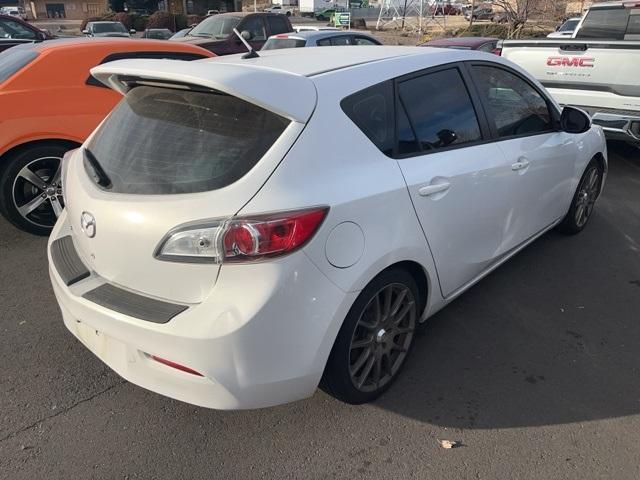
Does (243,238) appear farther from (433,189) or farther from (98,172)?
(433,189)

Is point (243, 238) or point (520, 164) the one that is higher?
point (243, 238)

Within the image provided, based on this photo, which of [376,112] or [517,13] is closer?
[376,112]

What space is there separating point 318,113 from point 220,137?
416mm

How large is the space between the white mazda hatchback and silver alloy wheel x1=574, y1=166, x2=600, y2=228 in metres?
2.01

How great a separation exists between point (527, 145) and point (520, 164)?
8.4 inches

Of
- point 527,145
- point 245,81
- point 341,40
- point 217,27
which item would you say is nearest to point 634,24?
point 341,40

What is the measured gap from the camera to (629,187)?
613 cm

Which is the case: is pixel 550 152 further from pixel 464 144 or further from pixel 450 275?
pixel 450 275

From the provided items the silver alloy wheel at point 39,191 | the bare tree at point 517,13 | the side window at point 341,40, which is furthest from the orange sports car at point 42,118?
the bare tree at point 517,13

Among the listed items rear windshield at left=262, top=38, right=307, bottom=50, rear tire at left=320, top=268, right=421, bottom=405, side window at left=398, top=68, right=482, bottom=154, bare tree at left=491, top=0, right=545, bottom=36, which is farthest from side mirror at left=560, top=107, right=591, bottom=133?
bare tree at left=491, top=0, right=545, bottom=36

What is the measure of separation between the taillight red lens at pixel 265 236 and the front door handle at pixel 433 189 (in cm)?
77

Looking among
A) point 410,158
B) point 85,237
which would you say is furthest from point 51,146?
point 410,158

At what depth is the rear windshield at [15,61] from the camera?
4570mm

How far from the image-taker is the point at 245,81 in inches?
84.9
